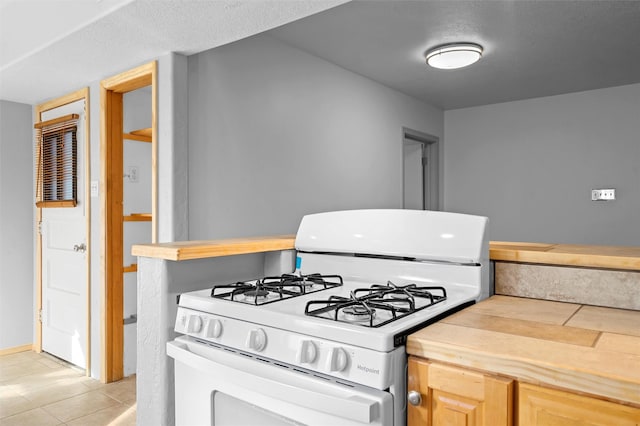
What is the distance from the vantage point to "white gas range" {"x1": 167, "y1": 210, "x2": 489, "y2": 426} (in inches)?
41.9

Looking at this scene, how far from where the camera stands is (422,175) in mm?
5539

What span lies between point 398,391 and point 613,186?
14.9 ft

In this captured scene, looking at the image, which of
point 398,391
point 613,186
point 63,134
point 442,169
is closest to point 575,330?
point 398,391

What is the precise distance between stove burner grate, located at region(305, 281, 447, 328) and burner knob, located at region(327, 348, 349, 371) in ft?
0.31

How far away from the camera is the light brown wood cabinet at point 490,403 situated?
2.84 ft

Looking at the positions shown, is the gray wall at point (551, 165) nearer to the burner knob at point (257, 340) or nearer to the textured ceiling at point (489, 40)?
the textured ceiling at point (489, 40)

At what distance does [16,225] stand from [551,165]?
17.1ft

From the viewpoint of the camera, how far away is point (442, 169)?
18.3 ft

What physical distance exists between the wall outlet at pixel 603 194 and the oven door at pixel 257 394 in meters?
4.54

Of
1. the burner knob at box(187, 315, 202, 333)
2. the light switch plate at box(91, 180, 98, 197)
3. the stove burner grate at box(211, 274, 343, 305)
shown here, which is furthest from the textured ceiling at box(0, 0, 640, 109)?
the burner knob at box(187, 315, 202, 333)

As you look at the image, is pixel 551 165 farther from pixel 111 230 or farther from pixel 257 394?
pixel 257 394

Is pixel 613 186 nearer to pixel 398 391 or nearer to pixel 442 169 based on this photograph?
pixel 442 169

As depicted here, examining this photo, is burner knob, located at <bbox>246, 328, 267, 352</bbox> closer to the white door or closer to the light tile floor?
the light tile floor

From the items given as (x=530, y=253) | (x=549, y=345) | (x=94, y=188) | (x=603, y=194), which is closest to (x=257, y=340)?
(x=549, y=345)
